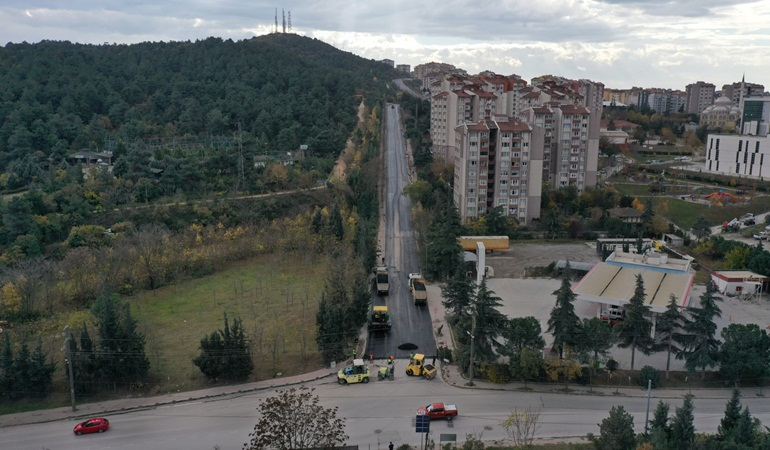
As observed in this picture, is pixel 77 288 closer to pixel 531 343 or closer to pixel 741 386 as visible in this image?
pixel 531 343

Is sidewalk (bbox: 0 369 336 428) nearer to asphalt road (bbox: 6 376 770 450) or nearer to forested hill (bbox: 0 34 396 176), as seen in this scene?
asphalt road (bbox: 6 376 770 450)

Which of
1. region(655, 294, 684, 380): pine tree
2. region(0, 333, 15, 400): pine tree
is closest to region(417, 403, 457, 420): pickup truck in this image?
region(655, 294, 684, 380): pine tree

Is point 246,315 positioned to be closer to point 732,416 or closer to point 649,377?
point 649,377

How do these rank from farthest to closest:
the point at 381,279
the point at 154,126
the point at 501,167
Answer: the point at 154,126
the point at 501,167
the point at 381,279

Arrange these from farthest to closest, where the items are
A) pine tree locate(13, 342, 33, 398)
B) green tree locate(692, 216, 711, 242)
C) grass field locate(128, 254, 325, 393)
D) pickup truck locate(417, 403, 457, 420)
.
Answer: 1. green tree locate(692, 216, 711, 242)
2. grass field locate(128, 254, 325, 393)
3. pine tree locate(13, 342, 33, 398)
4. pickup truck locate(417, 403, 457, 420)

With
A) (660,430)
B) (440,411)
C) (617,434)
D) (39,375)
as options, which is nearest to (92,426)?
(39,375)

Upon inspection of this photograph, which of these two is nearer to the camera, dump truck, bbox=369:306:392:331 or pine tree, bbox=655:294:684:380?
pine tree, bbox=655:294:684:380
